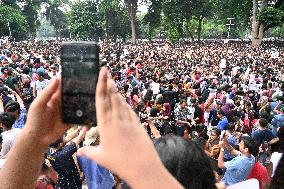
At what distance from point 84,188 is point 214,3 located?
36810 mm

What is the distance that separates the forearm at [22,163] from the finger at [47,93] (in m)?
0.10

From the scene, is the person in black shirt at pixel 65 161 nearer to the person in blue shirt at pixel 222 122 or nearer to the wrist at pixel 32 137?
the wrist at pixel 32 137

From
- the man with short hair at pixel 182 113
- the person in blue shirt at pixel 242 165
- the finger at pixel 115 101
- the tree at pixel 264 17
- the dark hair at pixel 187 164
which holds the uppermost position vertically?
the tree at pixel 264 17

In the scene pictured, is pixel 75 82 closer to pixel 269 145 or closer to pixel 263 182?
pixel 263 182

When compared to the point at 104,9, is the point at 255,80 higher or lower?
lower

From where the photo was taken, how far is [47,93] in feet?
3.31

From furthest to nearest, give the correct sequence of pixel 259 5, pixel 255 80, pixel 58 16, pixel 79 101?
pixel 58 16, pixel 259 5, pixel 255 80, pixel 79 101

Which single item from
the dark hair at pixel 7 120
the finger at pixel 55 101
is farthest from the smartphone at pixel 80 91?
the dark hair at pixel 7 120

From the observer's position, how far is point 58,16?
6669 centimetres

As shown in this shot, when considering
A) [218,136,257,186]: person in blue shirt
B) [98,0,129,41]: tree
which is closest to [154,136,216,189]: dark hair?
[218,136,257,186]: person in blue shirt

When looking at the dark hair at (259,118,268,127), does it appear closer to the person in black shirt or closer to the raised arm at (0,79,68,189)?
the person in black shirt

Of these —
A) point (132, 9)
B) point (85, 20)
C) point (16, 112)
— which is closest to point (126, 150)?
point (16, 112)

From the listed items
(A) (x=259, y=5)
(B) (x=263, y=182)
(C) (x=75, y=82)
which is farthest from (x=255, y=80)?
(A) (x=259, y=5)

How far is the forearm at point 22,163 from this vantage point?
3.43 ft
